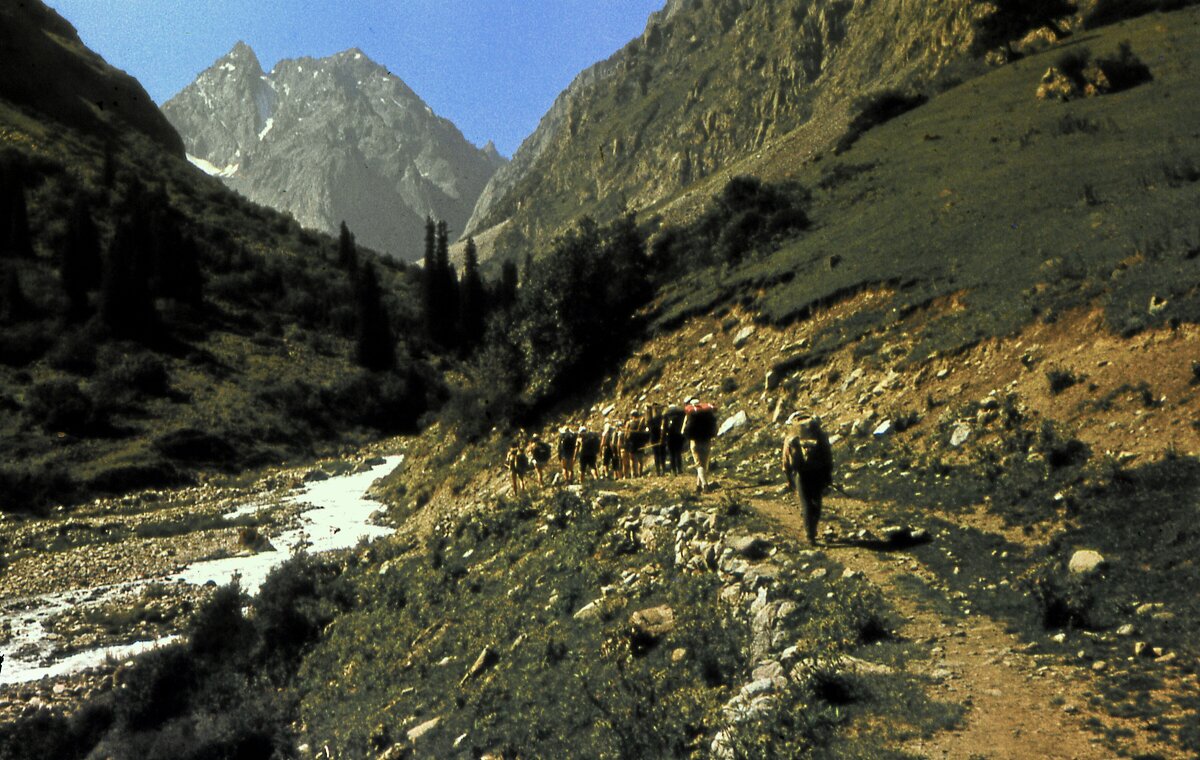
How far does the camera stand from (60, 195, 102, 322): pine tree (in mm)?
61031

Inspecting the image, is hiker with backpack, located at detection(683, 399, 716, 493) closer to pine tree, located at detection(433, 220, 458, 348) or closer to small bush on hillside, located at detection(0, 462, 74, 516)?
small bush on hillside, located at detection(0, 462, 74, 516)

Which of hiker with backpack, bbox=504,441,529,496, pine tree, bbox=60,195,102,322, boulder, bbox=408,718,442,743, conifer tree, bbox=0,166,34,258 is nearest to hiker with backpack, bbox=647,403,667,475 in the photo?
hiker with backpack, bbox=504,441,529,496

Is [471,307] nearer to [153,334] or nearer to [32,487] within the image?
[153,334]

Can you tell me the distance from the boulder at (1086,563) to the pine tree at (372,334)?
6890 centimetres

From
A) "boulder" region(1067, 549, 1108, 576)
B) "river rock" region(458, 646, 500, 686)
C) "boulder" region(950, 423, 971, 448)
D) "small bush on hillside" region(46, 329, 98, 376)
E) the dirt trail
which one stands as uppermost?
"small bush on hillside" region(46, 329, 98, 376)

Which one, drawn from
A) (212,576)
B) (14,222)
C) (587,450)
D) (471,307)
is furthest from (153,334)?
(587,450)

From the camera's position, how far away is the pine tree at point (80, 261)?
2403 inches

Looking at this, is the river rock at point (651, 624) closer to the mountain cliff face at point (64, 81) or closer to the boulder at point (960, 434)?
the boulder at point (960, 434)

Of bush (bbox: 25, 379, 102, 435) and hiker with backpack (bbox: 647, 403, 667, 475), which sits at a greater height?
bush (bbox: 25, 379, 102, 435)

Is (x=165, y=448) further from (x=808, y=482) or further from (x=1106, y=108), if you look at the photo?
(x=1106, y=108)

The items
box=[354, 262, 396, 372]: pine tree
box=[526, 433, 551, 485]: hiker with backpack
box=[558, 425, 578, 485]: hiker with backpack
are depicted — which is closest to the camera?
box=[558, 425, 578, 485]: hiker with backpack

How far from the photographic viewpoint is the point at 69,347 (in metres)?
54.9

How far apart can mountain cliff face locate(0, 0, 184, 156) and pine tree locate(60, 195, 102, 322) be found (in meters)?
31.2

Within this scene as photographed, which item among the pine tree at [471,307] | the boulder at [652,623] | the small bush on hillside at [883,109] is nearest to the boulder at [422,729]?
the boulder at [652,623]
